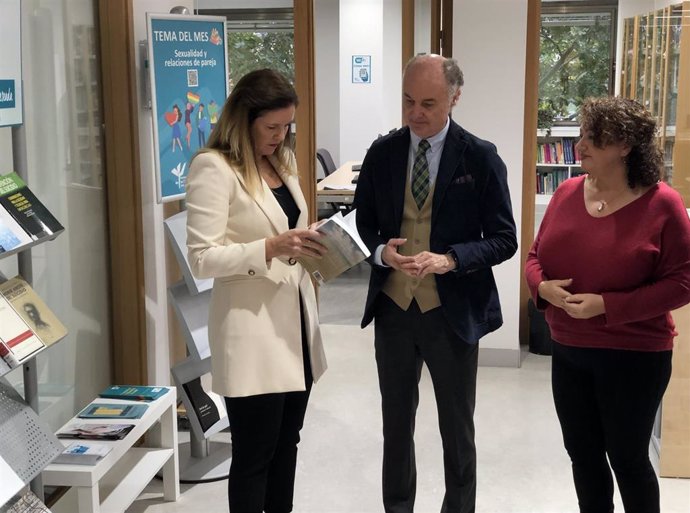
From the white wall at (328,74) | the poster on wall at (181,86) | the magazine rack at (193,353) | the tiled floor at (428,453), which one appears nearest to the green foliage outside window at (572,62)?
the tiled floor at (428,453)

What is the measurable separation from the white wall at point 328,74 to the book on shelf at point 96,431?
7.88 m

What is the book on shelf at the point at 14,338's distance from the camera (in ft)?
7.41

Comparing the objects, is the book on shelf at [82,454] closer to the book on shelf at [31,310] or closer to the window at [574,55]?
the book on shelf at [31,310]

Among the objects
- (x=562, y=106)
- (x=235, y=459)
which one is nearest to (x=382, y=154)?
(x=235, y=459)

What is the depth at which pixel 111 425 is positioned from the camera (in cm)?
311

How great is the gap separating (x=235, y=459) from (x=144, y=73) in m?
1.83

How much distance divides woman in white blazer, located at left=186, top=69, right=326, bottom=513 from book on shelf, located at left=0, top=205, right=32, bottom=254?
0.44m

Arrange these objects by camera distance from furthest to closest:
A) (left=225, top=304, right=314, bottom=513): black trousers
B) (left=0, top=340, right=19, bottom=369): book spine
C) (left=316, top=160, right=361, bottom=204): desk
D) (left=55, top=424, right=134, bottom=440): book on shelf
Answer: (left=316, top=160, right=361, bottom=204): desk, (left=55, top=424, right=134, bottom=440): book on shelf, (left=225, top=304, right=314, bottom=513): black trousers, (left=0, top=340, right=19, bottom=369): book spine

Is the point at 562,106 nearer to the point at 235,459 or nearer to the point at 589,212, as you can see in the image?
the point at 589,212

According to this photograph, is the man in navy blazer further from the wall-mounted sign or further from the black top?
the wall-mounted sign

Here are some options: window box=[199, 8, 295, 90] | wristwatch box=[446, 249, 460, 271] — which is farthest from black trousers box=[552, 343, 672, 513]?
window box=[199, 8, 295, 90]

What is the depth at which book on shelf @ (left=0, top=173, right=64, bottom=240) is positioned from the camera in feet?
7.70

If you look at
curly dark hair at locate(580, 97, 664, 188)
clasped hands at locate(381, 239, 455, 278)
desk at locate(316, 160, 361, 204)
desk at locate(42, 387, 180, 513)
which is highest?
curly dark hair at locate(580, 97, 664, 188)

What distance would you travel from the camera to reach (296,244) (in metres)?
2.34
